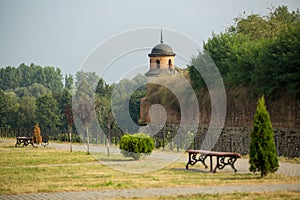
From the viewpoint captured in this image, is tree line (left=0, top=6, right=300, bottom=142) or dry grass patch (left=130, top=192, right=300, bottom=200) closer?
dry grass patch (left=130, top=192, right=300, bottom=200)

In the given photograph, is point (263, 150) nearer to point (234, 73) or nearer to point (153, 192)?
point (153, 192)

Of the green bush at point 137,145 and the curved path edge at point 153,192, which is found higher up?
the green bush at point 137,145

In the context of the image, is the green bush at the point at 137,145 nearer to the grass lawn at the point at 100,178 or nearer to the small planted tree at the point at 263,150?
the grass lawn at the point at 100,178

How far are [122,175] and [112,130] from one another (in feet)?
77.2

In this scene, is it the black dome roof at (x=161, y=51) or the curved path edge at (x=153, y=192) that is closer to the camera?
the curved path edge at (x=153, y=192)

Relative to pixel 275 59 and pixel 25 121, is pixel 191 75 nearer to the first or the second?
pixel 275 59

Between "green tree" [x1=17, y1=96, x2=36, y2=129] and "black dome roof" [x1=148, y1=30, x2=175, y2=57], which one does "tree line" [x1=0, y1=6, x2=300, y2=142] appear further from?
"black dome roof" [x1=148, y1=30, x2=175, y2=57]

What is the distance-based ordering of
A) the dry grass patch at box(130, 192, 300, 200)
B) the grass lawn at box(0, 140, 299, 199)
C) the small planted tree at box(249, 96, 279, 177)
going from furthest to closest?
the small planted tree at box(249, 96, 279, 177)
the grass lawn at box(0, 140, 299, 199)
the dry grass patch at box(130, 192, 300, 200)

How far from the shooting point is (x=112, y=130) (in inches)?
1576

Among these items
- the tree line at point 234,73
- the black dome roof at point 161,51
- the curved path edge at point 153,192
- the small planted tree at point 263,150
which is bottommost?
the curved path edge at point 153,192

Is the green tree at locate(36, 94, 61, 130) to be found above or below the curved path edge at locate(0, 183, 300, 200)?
above

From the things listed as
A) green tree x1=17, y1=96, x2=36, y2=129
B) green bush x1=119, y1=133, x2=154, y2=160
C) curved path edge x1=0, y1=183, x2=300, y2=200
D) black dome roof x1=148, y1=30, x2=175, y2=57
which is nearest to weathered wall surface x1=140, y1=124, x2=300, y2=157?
green bush x1=119, y1=133, x2=154, y2=160

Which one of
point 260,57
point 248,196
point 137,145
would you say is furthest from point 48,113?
point 248,196

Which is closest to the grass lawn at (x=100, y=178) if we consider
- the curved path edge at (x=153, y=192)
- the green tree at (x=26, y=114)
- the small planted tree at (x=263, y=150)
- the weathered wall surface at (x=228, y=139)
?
the small planted tree at (x=263, y=150)
